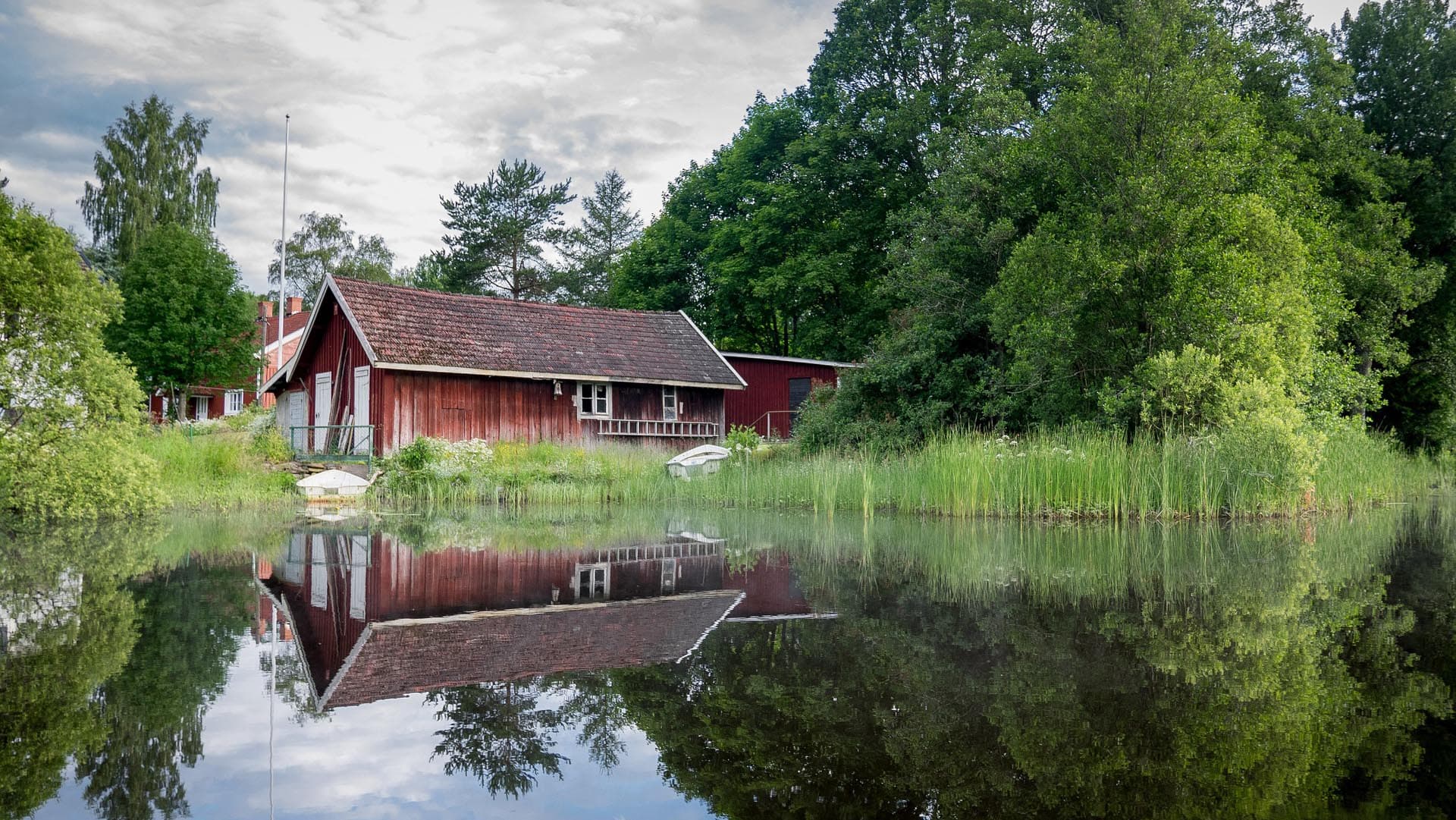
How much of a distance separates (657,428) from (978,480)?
1451cm

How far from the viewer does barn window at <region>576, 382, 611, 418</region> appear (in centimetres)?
2511

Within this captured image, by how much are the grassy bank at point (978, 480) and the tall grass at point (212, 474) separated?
7.02ft

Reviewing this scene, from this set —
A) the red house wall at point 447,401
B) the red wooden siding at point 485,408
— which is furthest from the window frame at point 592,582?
the red wooden siding at point 485,408

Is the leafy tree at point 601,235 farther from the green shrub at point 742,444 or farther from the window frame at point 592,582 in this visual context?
the window frame at point 592,582

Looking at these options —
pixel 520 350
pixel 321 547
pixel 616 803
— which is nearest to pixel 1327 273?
pixel 520 350

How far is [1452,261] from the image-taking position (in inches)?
969

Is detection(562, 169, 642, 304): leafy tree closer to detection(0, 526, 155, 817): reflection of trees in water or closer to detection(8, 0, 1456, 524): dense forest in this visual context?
detection(8, 0, 1456, 524): dense forest

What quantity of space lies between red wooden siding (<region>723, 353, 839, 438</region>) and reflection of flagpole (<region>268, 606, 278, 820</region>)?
25761 millimetres

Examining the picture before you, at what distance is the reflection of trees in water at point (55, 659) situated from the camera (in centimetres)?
274

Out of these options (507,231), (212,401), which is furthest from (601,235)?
(212,401)

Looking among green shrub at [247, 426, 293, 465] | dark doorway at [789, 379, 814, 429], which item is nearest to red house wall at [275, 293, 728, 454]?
green shrub at [247, 426, 293, 465]

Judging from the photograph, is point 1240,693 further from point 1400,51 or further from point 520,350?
point 1400,51

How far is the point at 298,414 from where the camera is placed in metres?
25.7

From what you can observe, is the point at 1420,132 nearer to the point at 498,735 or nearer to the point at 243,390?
the point at 498,735
